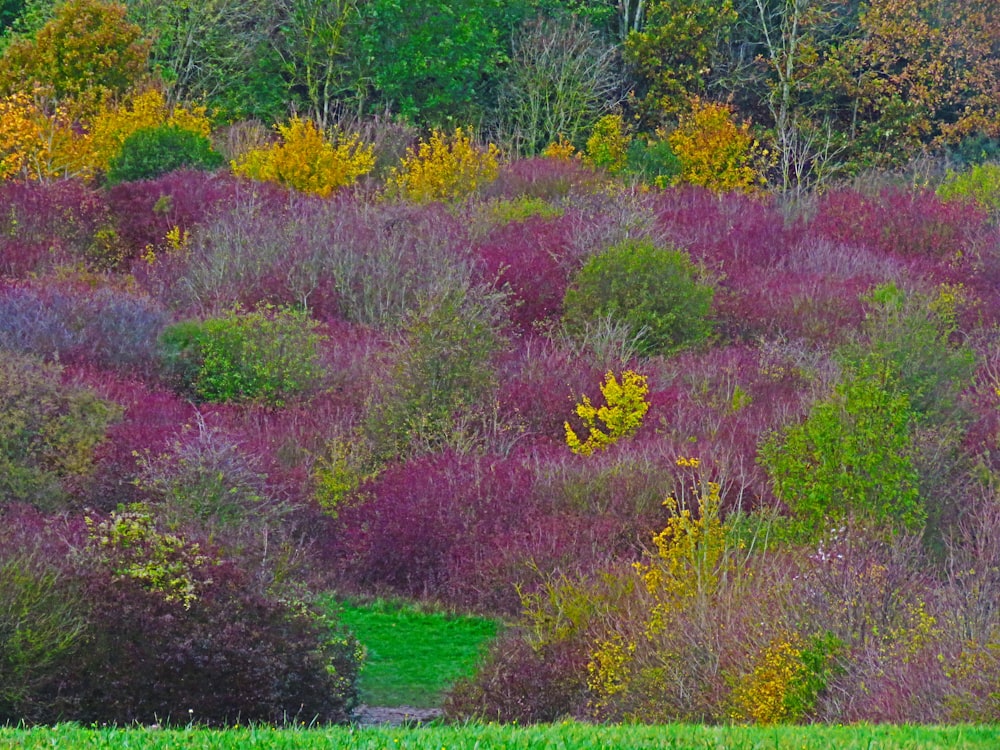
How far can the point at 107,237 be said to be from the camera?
26.3 m

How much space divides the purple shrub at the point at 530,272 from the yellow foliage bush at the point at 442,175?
157 inches

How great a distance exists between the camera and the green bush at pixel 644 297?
21016 mm

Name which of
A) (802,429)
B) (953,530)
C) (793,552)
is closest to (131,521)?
(793,552)

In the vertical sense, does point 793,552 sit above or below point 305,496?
above

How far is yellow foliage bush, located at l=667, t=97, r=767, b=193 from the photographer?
36.5 m

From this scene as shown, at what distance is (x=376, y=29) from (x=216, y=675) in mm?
31680

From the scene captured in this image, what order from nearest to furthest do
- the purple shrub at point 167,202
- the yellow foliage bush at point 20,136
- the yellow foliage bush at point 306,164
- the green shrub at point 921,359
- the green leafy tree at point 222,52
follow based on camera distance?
the green shrub at point 921,359
the purple shrub at point 167,202
the yellow foliage bush at point 20,136
the yellow foliage bush at point 306,164
the green leafy tree at point 222,52

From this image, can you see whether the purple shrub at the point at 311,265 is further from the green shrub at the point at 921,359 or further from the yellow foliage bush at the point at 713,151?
the yellow foliage bush at the point at 713,151

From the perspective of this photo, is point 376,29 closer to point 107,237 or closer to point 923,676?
point 107,237

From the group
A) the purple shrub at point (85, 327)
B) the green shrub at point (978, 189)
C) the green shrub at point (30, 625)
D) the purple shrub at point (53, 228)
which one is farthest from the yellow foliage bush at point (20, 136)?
the green shrub at point (30, 625)

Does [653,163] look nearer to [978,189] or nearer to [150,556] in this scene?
[978,189]

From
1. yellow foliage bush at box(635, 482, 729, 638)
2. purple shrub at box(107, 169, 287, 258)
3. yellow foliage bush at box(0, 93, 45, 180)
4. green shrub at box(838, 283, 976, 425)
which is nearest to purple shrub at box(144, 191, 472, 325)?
purple shrub at box(107, 169, 287, 258)

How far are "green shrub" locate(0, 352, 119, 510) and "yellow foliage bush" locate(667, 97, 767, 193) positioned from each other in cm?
2265

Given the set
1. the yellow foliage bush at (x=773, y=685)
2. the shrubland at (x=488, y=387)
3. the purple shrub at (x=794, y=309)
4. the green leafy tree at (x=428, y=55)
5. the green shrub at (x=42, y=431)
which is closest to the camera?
the yellow foliage bush at (x=773, y=685)
